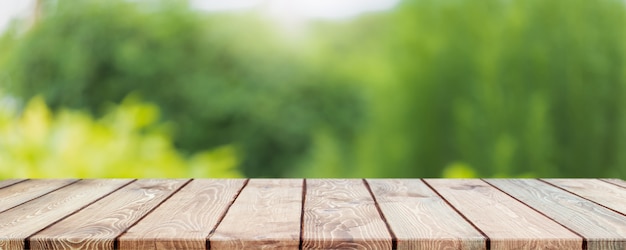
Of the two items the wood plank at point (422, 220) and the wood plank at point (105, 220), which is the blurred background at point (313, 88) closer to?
the wood plank at point (105, 220)

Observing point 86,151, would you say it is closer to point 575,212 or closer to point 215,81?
point 215,81

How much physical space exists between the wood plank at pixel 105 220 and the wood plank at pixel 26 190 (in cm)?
16

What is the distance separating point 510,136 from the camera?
10.9 feet

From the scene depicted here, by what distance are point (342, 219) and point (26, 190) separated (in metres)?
0.79

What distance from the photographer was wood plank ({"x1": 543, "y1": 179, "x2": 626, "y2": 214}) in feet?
4.50

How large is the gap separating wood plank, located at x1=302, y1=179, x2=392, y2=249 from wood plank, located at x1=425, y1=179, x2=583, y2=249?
16 centimetres

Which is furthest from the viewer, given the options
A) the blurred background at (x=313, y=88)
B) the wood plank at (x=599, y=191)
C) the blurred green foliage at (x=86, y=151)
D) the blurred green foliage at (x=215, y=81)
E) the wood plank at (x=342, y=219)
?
the blurred green foliage at (x=215, y=81)

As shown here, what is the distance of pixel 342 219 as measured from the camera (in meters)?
1.17

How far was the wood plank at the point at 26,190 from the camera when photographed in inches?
54.8

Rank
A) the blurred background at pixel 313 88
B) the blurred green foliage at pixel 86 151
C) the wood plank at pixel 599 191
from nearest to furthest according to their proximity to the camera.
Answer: the wood plank at pixel 599 191 < the blurred green foliage at pixel 86 151 < the blurred background at pixel 313 88

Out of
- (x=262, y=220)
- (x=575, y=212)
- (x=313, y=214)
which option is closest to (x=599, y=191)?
(x=575, y=212)

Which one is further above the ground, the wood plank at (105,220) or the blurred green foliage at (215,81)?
the blurred green foliage at (215,81)

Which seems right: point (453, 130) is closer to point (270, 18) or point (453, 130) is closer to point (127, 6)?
point (270, 18)

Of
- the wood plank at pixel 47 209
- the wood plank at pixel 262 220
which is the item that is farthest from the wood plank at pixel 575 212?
the wood plank at pixel 47 209
